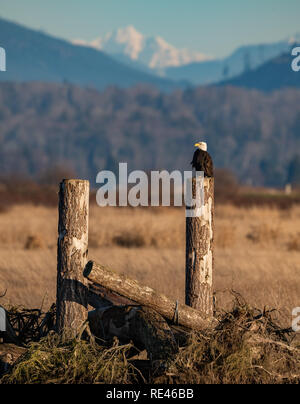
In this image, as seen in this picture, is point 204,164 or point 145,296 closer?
point 145,296

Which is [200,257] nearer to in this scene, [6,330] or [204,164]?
[204,164]

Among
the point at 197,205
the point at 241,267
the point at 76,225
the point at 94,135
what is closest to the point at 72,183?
the point at 76,225

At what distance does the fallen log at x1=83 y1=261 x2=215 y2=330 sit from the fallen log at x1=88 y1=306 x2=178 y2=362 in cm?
10

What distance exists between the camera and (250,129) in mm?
198625

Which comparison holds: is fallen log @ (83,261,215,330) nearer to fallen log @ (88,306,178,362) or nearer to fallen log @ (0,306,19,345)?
fallen log @ (88,306,178,362)

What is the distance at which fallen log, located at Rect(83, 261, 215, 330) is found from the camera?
665cm

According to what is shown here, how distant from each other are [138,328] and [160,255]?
10456 mm

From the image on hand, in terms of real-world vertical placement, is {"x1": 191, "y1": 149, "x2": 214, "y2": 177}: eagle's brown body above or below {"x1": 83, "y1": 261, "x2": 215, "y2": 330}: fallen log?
above

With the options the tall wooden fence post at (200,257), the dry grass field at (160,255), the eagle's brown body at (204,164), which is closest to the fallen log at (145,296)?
the tall wooden fence post at (200,257)

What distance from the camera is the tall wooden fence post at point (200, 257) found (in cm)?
754

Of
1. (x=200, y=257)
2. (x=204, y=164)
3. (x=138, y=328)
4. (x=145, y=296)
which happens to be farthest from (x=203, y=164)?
A: (x=138, y=328)

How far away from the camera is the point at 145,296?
22.1ft

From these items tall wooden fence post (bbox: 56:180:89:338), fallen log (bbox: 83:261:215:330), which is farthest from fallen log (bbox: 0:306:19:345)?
fallen log (bbox: 83:261:215:330)

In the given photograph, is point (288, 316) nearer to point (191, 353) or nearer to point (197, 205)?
point (197, 205)
